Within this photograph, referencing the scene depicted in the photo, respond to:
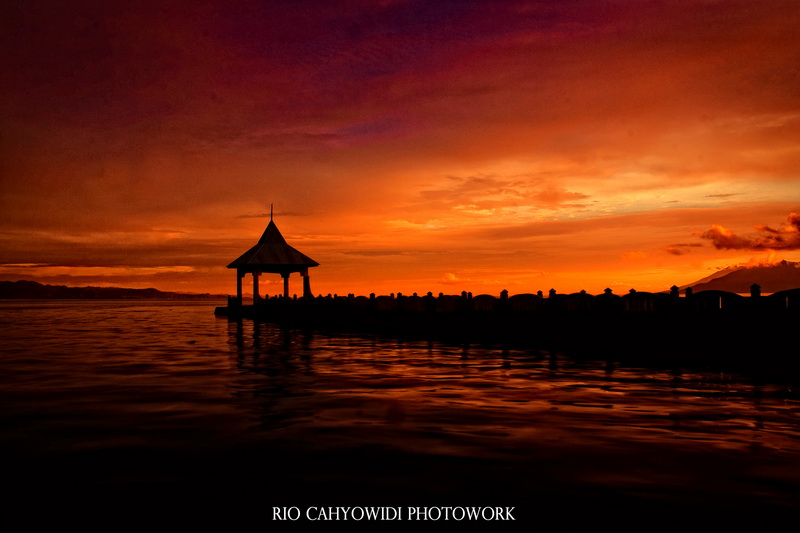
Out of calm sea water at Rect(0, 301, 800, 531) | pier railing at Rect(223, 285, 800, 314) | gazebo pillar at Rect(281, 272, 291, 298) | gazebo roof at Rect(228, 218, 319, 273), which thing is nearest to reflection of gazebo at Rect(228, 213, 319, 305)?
gazebo roof at Rect(228, 218, 319, 273)

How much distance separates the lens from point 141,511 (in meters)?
5.71

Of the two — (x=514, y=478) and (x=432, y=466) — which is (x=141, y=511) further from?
(x=514, y=478)

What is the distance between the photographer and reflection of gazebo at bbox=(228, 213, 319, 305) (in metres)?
47.2

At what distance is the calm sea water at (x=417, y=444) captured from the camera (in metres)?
5.93

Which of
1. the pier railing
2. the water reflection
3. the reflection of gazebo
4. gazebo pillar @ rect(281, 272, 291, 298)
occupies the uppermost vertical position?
the reflection of gazebo

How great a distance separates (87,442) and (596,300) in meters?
18.1

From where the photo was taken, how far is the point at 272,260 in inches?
1858

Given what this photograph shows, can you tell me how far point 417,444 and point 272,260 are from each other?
40.4 m

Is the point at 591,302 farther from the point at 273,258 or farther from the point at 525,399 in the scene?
the point at 273,258

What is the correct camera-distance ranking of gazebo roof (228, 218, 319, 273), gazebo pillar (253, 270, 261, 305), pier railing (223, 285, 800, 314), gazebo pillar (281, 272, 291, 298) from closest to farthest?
pier railing (223, 285, 800, 314) → gazebo roof (228, 218, 319, 273) → gazebo pillar (253, 270, 261, 305) → gazebo pillar (281, 272, 291, 298)

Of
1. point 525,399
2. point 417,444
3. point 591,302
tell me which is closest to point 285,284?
point 591,302

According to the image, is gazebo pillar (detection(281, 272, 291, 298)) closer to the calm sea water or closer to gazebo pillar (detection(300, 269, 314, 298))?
gazebo pillar (detection(300, 269, 314, 298))

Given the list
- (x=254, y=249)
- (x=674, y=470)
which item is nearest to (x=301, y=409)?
(x=674, y=470)

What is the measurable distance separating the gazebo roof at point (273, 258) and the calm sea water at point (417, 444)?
3070cm
